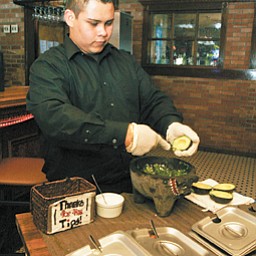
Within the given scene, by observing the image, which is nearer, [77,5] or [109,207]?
[109,207]

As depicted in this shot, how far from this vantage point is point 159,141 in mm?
1322

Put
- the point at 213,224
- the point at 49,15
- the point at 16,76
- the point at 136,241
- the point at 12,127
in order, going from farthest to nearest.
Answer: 1. the point at 16,76
2. the point at 49,15
3. the point at 12,127
4. the point at 213,224
5. the point at 136,241

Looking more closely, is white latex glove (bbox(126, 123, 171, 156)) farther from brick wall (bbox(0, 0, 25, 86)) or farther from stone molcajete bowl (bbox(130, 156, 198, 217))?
brick wall (bbox(0, 0, 25, 86))

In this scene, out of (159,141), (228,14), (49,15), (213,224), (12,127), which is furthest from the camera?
(228,14)

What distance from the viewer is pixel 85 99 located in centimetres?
157

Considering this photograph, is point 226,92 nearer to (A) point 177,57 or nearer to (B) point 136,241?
(A) point 177,57

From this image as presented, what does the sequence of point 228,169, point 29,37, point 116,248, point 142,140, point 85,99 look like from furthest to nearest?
1. point 29,37
2. point 228,169
3. point 85,99
4. point 142,140
5. point 116,248

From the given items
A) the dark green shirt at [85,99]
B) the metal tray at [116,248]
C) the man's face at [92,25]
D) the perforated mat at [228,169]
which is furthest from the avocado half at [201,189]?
the perforated mat at [228,169]

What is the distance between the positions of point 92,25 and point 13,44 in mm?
4282

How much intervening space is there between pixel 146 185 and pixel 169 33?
4689 mm

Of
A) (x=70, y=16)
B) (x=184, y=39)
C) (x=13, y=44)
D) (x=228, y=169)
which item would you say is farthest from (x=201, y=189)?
(x=13, y=44)

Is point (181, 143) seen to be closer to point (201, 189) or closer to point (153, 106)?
point (201, 189)

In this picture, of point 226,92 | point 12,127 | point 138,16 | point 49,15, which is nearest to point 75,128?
point 12,127

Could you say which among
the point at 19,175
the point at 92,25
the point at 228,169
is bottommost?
the point at 228,169
